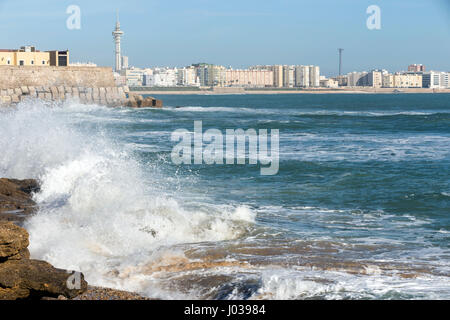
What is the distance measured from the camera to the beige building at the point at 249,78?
620ft

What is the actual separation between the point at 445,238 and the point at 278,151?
1066 cm

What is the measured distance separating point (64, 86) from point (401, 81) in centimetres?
15674

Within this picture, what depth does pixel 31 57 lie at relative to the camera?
46938 millimetres

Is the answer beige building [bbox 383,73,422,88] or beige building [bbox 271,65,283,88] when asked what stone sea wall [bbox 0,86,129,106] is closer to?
beige building [bbox 271,65,283,88]

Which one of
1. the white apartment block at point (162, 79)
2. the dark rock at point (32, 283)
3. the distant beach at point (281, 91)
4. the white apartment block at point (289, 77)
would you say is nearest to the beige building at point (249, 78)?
the white apartment block at point (289, 77)

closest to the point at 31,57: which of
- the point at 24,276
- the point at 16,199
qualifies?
the point at 16,199

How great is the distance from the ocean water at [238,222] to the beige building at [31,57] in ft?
103

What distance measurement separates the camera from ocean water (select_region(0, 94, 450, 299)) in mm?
5922

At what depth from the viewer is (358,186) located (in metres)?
12.5

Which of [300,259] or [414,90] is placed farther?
[414,90]

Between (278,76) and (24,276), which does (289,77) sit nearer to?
(278,76)
